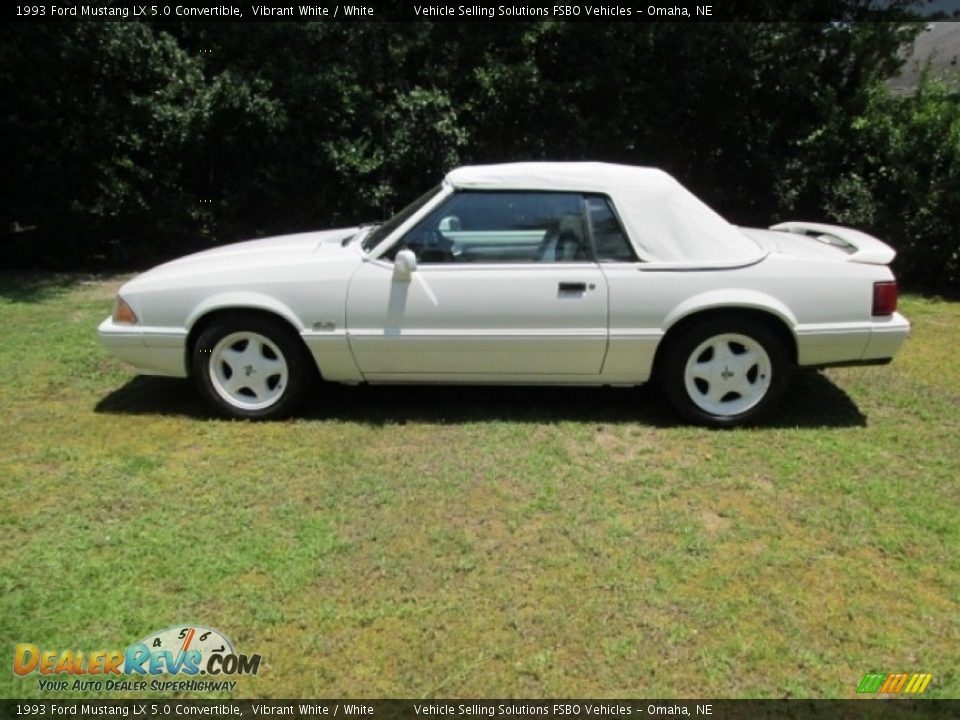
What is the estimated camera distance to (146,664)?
9.20ft

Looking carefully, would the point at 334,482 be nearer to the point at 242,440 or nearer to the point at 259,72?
the point at 242,440

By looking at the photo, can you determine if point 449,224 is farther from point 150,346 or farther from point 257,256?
point 150,346

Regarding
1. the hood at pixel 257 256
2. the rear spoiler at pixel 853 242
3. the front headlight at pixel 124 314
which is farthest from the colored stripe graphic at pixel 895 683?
the front headlight at pixel 124 314

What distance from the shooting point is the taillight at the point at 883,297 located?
4.55 metres

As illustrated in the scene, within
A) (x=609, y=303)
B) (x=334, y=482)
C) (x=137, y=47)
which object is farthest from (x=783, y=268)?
(x=137, y=47)

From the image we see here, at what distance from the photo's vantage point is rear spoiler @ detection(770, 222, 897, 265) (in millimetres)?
4617

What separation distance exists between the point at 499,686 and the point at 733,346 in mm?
2690

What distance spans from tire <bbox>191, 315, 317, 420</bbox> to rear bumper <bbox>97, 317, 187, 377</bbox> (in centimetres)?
10

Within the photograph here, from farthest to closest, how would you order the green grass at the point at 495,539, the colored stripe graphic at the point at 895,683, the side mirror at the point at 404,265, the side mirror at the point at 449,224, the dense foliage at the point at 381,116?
the dense foliage at the point at 381,116 < the side mirror at the point at 449,224 < the side mirror at the point at 404,265 < the green grass at the point at 495,539 < the colored stripe graphic at the point at 895,683

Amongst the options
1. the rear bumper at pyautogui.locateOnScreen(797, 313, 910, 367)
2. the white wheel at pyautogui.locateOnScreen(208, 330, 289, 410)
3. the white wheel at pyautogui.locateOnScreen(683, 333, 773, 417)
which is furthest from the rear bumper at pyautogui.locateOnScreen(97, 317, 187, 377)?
the rear bumper at pyautogui.locateOnScreen(797, 313, 910, 367)

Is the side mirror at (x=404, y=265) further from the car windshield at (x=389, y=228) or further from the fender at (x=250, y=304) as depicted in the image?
the fender at (x=250, y=304)

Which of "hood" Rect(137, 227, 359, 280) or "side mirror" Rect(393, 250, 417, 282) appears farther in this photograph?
"hood" Rect(137, 227, 359, 280)

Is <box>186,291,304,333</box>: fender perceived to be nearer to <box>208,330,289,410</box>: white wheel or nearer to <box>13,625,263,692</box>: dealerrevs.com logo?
<box>208,330,289,410</box>: white wheel

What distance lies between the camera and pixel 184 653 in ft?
9.36
